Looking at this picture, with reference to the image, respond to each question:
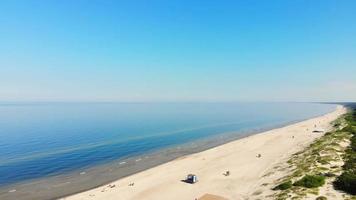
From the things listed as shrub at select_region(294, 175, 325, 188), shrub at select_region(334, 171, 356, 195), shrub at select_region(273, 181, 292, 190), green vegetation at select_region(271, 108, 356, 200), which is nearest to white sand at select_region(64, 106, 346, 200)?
shrub at select_region(273, 181, 292, 190)

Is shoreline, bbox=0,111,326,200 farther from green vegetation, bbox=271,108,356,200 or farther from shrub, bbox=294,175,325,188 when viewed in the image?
shrub, bbox=294,175,325,188

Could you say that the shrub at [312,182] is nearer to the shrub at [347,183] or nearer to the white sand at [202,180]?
the shrub at [347,183]

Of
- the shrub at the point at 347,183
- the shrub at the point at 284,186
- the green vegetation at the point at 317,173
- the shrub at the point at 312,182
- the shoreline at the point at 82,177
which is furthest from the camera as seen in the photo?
the shoreline at the point at 82,177

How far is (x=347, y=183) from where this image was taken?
28344 mm

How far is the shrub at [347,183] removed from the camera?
90.8 ft

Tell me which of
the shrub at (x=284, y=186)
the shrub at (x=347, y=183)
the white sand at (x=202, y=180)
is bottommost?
the white sand at (x=202, y=180)

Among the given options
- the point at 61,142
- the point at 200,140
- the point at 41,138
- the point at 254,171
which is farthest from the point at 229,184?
the point at 41,138

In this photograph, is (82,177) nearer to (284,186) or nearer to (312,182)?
(284,186)

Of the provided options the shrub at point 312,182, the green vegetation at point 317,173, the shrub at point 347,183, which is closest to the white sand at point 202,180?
the green vegetation at point 317,173

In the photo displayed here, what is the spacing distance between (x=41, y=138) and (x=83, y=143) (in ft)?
64.6

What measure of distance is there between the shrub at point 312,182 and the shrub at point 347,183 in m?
1.50

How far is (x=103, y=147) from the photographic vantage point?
7538cm

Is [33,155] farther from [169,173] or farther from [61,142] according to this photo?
[169,173]

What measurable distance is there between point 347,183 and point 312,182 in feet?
11.1
